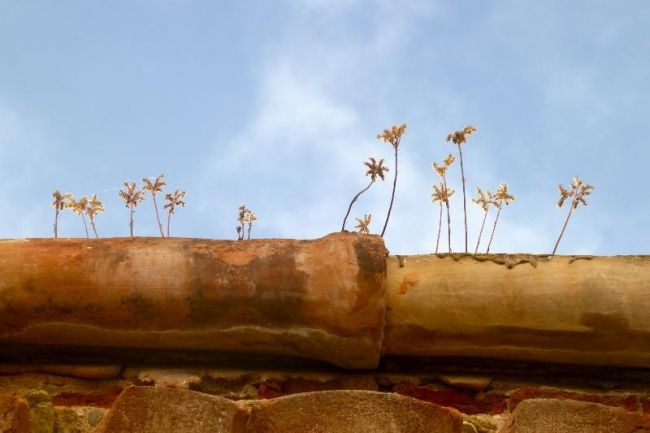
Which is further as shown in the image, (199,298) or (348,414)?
(199,298)

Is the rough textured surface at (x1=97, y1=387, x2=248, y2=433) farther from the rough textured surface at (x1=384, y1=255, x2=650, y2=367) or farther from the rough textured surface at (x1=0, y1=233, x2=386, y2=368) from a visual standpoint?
the rough textured surface at (x1=384, y1=255, x2=650, y2=367)

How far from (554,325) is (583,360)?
0.13 meters

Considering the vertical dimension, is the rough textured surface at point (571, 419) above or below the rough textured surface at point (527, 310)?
below

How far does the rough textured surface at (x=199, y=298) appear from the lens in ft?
8.10

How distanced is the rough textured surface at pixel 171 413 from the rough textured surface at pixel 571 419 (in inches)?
23.4

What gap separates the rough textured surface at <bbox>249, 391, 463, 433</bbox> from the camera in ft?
7.13

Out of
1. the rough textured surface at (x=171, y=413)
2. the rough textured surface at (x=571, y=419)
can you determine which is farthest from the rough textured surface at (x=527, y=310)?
the rough textured surface at (x=171, y=413)

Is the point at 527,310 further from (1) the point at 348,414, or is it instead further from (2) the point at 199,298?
(2) the point at 199,298

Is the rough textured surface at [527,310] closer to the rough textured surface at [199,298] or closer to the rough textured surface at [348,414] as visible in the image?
the rough textured surface at [199,298]

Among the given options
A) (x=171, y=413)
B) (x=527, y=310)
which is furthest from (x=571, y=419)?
(x=171, y=413)

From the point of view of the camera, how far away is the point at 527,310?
2498mm

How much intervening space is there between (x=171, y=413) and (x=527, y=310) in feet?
2.88

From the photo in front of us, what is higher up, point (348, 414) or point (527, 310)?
point (527, 310)

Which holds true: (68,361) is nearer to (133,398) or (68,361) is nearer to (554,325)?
(133,398)
